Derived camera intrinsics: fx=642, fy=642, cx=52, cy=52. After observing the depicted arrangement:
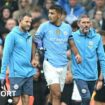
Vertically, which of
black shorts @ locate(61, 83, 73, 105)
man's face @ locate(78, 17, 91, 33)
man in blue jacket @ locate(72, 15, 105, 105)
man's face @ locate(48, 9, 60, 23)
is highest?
man's face @ locate(48, 9, 60, 23)

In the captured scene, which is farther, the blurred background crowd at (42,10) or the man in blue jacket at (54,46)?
the blurred background crowd at (42,10)

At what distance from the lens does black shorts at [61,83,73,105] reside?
13877 millimetres

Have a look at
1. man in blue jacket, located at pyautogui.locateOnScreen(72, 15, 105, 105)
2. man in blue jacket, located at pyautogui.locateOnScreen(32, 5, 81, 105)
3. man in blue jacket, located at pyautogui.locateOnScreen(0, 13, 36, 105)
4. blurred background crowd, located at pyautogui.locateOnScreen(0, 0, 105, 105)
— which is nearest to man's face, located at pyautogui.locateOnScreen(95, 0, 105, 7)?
blurred background crowd, located at pyautogui.locateOnScreen(0, 0, 105, 105)

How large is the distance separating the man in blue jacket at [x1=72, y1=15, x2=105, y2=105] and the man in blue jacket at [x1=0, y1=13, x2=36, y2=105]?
918mm

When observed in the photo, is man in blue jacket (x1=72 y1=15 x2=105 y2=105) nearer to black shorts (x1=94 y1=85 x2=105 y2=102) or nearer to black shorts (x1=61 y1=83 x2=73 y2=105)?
black shorts (x1=94 y1=85 x2=105 y2=102)

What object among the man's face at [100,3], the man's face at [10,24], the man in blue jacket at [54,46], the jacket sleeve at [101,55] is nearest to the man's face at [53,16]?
the man in blue jacket at [54,46]

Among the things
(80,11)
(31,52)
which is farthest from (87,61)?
(80,11)

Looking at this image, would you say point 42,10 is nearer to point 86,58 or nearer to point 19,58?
→ point 86,58

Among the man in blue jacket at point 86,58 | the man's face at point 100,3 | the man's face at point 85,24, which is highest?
the man's face at point 85,24

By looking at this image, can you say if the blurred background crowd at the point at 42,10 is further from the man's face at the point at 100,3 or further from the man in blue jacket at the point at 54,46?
the man in blue jacket at the point at 54,46

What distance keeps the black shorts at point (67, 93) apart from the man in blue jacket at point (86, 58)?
1.35 m

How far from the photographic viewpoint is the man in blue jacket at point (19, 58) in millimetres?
12094

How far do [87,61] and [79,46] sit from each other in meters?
0.33

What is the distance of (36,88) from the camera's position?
45.6 ft
